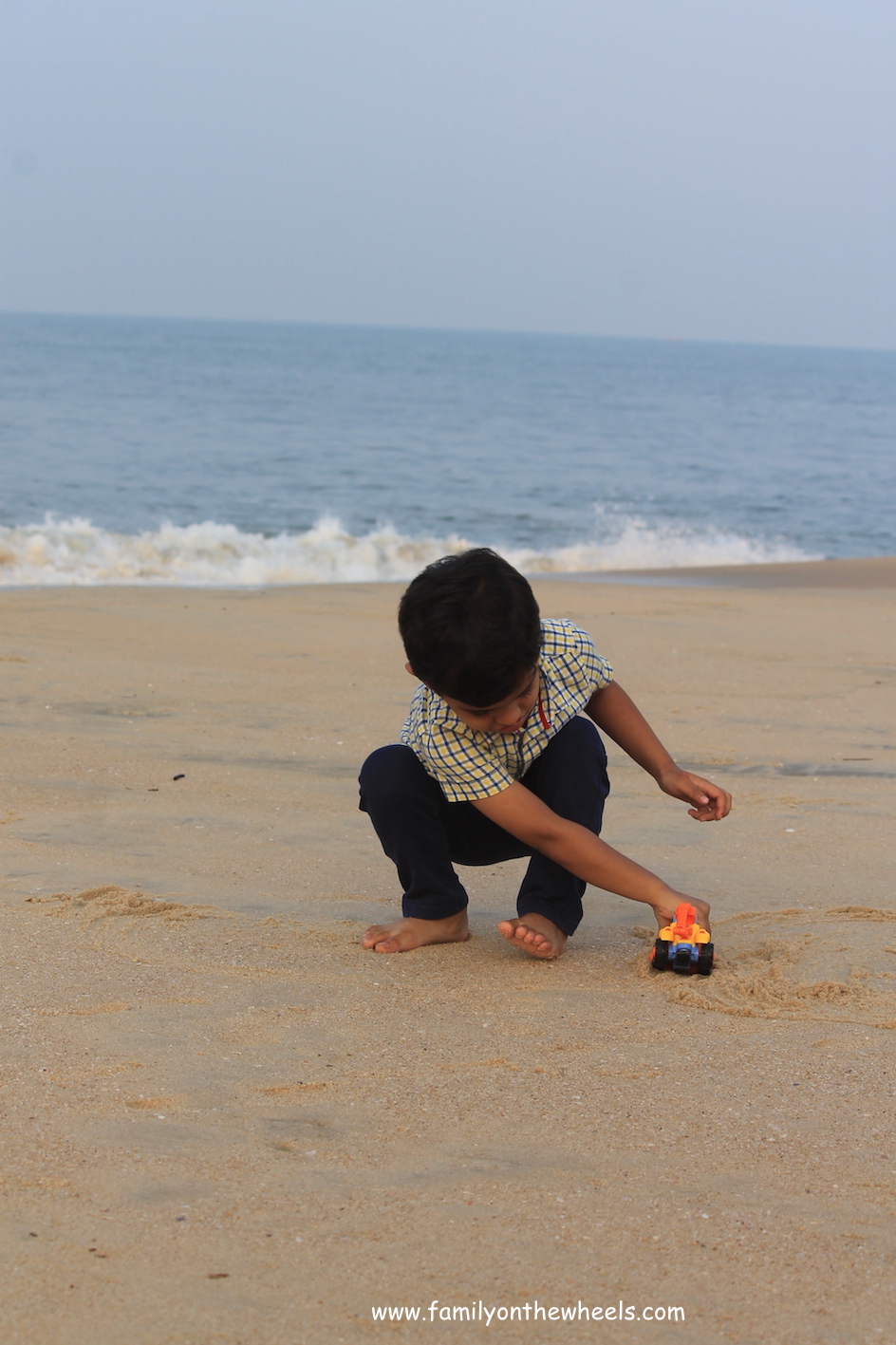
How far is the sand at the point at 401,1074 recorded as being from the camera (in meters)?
1.43

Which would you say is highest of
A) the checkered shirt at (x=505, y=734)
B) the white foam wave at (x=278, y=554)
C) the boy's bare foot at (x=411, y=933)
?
the checkered shirt at (x=505, y=734)

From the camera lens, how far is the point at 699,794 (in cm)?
256

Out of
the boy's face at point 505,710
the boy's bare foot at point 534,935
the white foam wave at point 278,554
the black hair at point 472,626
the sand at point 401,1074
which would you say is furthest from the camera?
the white foam wave at point 278,554

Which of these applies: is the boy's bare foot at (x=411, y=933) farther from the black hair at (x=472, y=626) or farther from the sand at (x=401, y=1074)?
the black hair at (x=472, y=626)

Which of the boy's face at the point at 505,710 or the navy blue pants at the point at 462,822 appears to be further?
the navy blue pants at the point at 462,822

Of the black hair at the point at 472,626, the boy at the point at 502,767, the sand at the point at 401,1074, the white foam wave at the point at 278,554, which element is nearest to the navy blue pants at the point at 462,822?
the boy at the point at 502,767

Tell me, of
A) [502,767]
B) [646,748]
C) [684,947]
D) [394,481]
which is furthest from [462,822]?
[394,481]

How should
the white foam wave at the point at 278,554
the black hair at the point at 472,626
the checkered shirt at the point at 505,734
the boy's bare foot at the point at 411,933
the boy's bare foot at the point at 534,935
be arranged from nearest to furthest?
the black hair at the point at 472,626 < the checkered shirt at the point at 505,734 < the boy's bare foot at the point at 534,935 < the boy's bare foot at the point at 411,933 < the white foam wave at the point at 278,554

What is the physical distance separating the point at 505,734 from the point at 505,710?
0.17 metres

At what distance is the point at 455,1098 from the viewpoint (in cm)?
191

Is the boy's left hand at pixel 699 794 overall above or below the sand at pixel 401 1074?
above

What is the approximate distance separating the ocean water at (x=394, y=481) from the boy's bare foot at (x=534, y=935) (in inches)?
357

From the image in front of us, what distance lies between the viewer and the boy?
211 centimetres

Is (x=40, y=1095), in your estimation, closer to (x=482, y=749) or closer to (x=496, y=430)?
(x=482, y=749)
